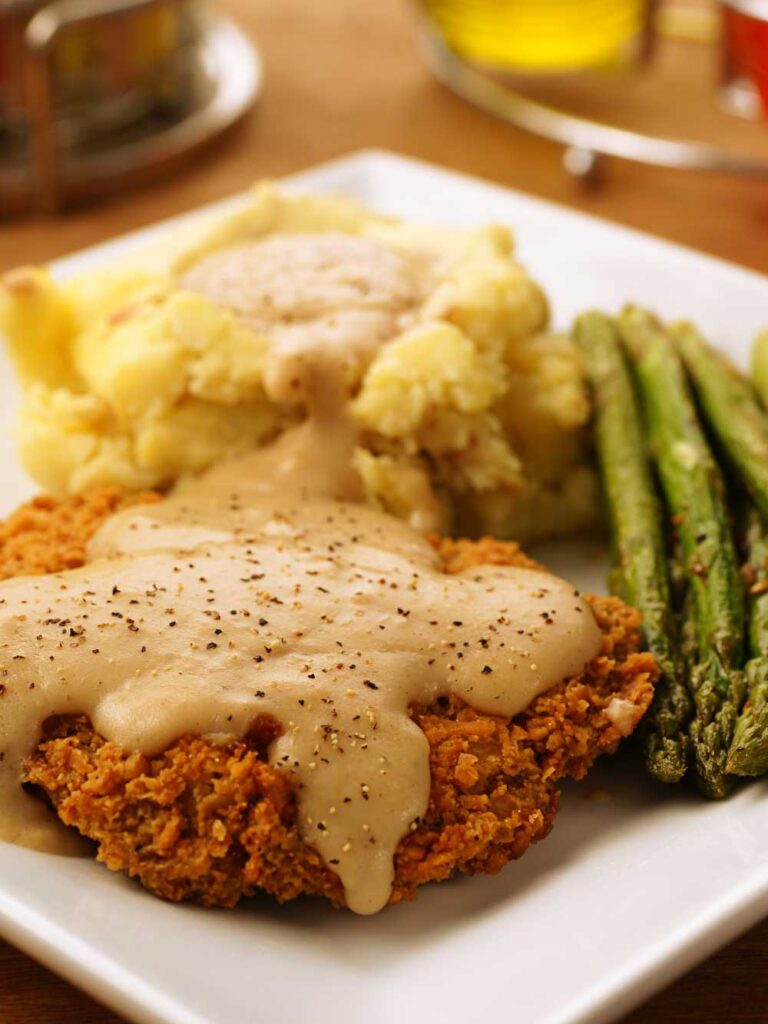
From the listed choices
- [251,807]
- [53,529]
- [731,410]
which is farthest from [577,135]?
[251,807]

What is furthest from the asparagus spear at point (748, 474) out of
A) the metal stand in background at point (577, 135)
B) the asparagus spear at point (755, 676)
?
the metal stand in background at point (577, 135)

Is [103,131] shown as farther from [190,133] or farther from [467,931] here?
[467,931]

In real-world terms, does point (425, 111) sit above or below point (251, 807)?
below

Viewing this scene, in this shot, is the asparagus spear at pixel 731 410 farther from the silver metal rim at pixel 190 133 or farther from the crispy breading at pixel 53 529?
the silver metal rim at pixel 190 133

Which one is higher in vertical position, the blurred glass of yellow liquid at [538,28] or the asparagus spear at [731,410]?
the blurred glass of yellow liquid at [538,28]

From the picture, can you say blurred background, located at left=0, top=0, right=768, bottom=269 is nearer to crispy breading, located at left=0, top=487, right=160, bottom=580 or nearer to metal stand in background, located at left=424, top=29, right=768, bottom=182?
metal stand in background, located at left=424, top=29, right=768, bottom=182

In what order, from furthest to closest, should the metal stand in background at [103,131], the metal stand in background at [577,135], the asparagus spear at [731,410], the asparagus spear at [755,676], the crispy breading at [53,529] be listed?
the metal stand in background at [577,135]
the metal stand in background at [103,131]
the asparagus spear at [731,410]
the crispy breading at [53,529]
the asparagus spear at [755,676]

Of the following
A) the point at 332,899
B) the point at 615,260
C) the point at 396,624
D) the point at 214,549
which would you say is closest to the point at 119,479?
the point at 214,549
